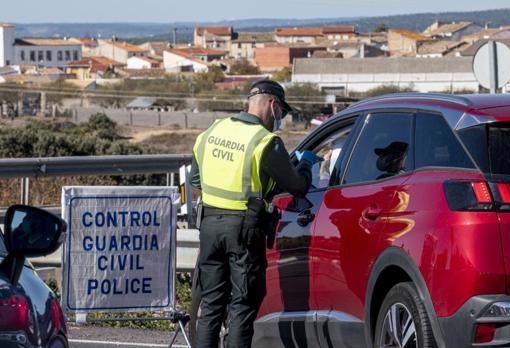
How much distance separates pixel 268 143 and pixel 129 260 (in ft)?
8.93

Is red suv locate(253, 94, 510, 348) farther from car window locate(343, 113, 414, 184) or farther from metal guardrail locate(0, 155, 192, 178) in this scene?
metal guardrail locate(0, 155, 192, 178)

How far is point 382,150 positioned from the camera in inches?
257

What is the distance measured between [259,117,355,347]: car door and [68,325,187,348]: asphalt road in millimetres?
1672

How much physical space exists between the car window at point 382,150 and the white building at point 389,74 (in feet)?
227

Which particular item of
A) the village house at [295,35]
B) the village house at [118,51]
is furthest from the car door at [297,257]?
the village house at [295,35]

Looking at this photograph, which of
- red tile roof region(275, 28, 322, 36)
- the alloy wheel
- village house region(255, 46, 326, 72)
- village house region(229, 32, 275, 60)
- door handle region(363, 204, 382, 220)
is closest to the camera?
the alloy wheel

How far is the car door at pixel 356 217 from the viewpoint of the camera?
6.22m

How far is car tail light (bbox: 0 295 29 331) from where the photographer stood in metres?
3.78

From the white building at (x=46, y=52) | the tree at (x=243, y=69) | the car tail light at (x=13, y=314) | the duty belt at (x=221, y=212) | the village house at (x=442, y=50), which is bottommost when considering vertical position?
the white building at (x=46, y=52)

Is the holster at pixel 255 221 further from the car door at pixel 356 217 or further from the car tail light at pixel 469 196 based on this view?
the car tail light at pixel 469 196

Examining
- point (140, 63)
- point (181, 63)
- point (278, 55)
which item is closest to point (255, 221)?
point (278, 55)

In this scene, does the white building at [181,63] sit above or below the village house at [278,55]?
below

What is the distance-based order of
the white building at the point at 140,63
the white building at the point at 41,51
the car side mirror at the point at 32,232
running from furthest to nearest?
1. the white building at the point at 41,51
2. the white building at the point at 140,63
3. the car side mirror at the point at 32,232

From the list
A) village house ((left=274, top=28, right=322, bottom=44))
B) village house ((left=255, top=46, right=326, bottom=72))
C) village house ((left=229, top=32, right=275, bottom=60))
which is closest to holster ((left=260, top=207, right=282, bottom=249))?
village house ((left=255, top=46, right=326, bottom=72))
